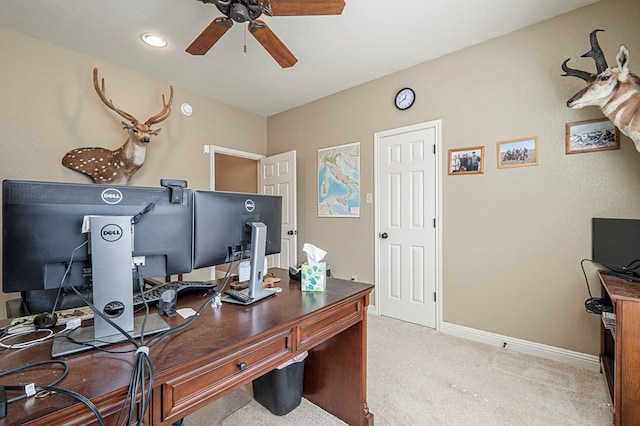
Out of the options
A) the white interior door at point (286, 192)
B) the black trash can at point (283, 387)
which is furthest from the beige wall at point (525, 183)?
the black trash can at point (283, 387)

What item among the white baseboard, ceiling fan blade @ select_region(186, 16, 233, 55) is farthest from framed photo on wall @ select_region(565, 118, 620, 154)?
ceiling fan blade @ select_region(186, 16, 233, 55)

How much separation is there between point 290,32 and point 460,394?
308cm

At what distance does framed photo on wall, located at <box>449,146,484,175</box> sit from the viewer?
8.60 feet

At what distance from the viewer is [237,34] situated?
249 cm

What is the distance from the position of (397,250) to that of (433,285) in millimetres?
515

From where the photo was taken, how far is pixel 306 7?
172 cm

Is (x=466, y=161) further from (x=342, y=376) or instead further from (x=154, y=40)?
(x=154, y=40)

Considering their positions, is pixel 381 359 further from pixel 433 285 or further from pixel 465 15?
pixel 465 15

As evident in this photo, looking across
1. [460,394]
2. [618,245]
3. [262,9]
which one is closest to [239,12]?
[262,9]

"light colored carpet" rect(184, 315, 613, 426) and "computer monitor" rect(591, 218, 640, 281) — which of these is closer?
"light colored carpet" rect(184, 315, 613, 426)

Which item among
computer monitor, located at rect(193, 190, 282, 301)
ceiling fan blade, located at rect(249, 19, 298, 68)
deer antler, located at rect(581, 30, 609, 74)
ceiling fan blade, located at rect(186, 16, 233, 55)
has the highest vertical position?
ceiling fan blade, located at rect(186, 16, 233, 55)

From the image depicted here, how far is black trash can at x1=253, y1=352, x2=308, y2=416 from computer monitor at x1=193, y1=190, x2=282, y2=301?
0.61 m

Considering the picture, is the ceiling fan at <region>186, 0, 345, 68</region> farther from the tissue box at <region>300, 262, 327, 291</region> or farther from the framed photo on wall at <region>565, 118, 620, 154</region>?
the framed photo on wall at <region>565, 118, 620, 154</region>

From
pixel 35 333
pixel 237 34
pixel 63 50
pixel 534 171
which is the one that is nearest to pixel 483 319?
pixel 534 171
